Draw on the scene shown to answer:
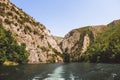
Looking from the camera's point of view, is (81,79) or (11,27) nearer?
(81,79)

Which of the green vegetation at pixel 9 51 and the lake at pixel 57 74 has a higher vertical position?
the green vegetation at pixel 9 51

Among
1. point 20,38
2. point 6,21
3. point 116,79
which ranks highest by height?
point 6,21

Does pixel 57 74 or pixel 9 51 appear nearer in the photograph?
pixel 57 74

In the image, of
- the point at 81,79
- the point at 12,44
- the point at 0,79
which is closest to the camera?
the point at 0,79

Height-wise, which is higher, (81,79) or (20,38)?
(20,38)

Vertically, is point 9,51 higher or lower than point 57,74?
A: higher

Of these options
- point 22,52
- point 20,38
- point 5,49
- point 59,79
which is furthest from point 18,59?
point 59,79

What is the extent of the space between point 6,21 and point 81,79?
14636 centimetres

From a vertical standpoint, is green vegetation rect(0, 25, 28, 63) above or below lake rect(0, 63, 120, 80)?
above

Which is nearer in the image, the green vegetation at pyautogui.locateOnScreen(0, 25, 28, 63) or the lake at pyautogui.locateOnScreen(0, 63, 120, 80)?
the lake at pyautogui.locateOnScreen(0, 63, 120, 80)

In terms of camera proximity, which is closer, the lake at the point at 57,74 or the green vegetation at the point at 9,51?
the lake at the point at 57,74

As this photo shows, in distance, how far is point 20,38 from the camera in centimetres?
19712

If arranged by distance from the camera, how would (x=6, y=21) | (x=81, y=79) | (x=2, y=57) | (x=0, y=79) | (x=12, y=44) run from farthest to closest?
(x=6, y=21) → (x=12, y=44) → (x=2, y=57) → (x=81, y=79) → (x=0, y=79)

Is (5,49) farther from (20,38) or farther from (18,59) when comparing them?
(20,38)
